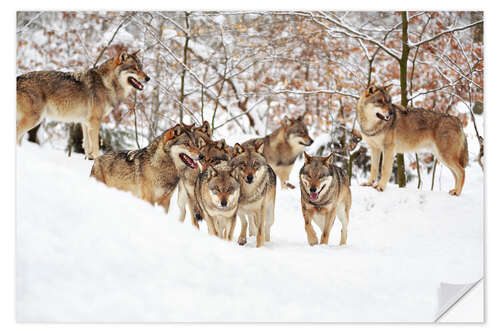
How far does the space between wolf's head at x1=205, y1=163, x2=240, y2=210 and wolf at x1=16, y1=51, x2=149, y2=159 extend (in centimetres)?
111

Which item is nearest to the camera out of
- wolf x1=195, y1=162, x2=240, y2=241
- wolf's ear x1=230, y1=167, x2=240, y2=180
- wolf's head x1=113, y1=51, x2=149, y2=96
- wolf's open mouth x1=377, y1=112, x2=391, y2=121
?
wolf x1=195, y1=162, x2=240, y2=241

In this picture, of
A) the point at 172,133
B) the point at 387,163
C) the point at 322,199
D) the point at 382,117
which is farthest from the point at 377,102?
the point at 172,133

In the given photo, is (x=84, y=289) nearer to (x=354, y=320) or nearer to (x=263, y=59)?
(x=354, y=320)

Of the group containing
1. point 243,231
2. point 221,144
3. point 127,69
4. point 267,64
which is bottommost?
point 243,231

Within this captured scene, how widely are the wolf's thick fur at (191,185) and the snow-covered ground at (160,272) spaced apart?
0.69 meters

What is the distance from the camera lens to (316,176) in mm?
4320

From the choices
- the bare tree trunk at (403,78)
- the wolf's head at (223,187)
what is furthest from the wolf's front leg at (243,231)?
the bare tree trunk at (403,78)

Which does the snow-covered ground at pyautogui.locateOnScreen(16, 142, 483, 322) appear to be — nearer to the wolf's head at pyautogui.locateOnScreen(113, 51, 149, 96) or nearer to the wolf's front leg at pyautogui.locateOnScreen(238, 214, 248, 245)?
the wolf's front leg at pyautogui.locateOnScreen(238, 214, 248, 245)

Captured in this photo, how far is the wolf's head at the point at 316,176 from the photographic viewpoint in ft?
14.1

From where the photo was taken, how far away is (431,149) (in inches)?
191

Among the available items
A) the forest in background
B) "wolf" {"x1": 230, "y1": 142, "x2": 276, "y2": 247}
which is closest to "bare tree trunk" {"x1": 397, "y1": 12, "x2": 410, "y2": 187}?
the forest in background

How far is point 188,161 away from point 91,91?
118cm

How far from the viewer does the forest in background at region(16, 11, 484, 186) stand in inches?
167

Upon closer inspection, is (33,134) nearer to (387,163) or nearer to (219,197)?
(219,197)
